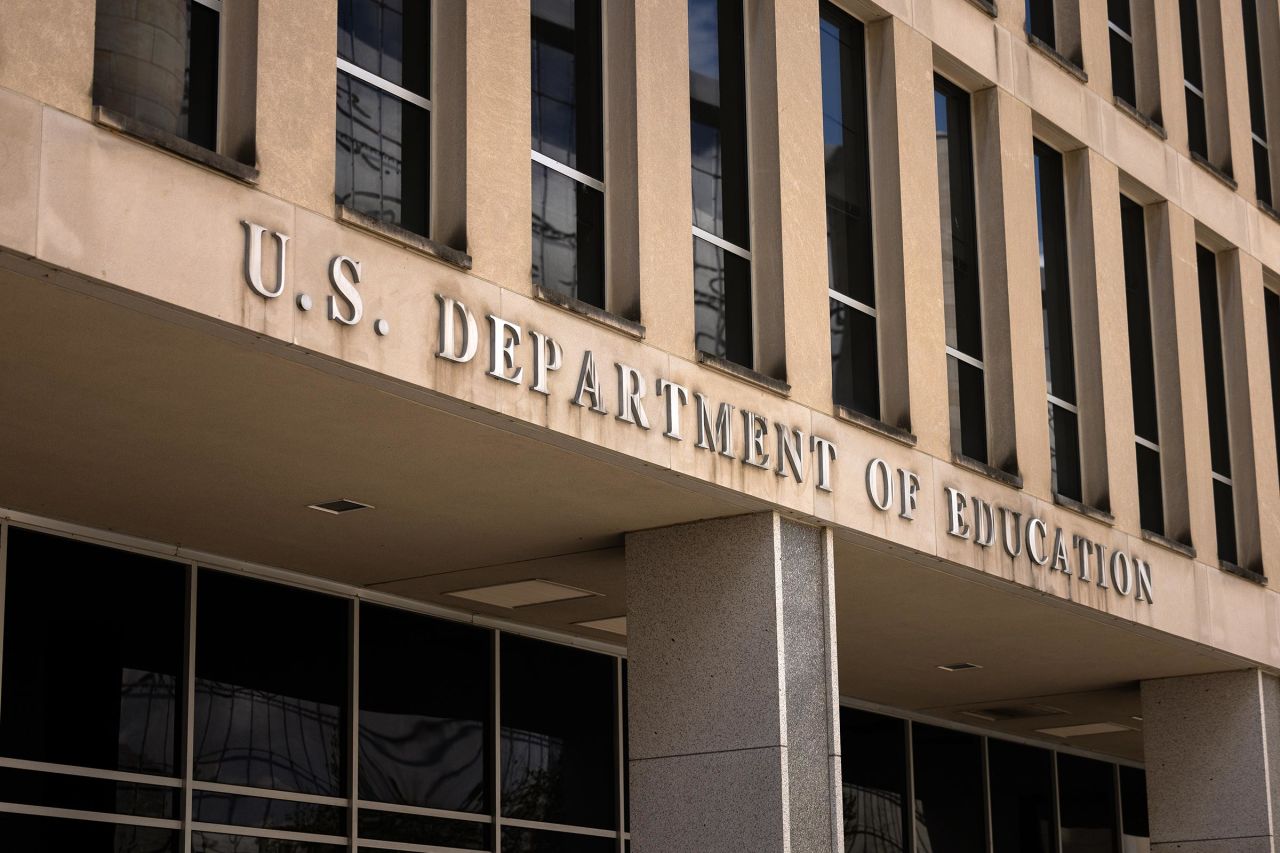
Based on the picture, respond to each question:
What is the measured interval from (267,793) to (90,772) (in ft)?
5.84

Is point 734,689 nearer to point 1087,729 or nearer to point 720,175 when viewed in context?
point 720,175

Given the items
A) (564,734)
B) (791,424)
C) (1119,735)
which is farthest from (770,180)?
(1119,735)

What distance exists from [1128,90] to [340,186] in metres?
12.1

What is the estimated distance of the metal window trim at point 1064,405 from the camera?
1933cm

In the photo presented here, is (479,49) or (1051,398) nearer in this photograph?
(479,49)

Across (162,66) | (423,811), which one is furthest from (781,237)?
(423,811)

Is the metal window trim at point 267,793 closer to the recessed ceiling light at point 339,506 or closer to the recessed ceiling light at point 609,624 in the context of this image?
the recessed ceiling light at point 339,506

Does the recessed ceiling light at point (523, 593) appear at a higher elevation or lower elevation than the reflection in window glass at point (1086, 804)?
higher

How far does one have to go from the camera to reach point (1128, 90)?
71.5 ft

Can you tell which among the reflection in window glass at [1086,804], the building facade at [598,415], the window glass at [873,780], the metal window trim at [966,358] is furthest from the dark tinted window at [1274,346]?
the reflection in window glass at [1086,804]

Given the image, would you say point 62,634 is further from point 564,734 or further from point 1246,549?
point 1246,549

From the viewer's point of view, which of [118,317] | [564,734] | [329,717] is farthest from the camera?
[564,734]

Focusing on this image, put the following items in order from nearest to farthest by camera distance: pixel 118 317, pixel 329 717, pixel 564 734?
pixel 118 317 < pixel 329 717 < pixel 564 734

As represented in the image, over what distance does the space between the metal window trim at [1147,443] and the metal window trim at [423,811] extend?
7928mm
